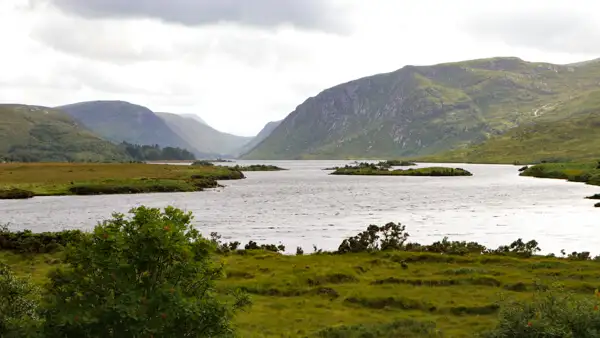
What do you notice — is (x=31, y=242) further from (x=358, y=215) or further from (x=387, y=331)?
(x=358, y=215)

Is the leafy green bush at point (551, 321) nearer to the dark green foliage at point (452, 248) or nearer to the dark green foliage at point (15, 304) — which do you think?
the dark green foliage at point (15, 304)

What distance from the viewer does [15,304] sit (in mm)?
20172

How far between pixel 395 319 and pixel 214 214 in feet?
248

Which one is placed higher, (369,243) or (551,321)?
(551,321)

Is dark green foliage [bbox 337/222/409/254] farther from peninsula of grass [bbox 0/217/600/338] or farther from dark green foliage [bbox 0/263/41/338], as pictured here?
dark green foliage [bbox 0/263/41/338]

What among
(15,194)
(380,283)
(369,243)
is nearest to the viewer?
(380,283)

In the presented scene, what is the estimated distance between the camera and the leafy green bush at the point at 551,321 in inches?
843

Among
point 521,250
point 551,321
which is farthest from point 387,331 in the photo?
point 521,250

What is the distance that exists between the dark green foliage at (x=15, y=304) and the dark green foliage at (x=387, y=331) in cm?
1540

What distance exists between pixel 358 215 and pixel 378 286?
200 ft

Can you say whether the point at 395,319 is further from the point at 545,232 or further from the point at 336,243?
the point at 545,232

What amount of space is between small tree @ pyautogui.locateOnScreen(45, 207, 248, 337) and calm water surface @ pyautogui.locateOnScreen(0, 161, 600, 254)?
49367 mm

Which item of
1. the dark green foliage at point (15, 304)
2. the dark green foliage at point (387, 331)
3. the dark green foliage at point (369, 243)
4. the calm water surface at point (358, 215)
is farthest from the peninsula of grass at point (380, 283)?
the calm water surface at point (358, 215)

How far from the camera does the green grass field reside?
32.8m
